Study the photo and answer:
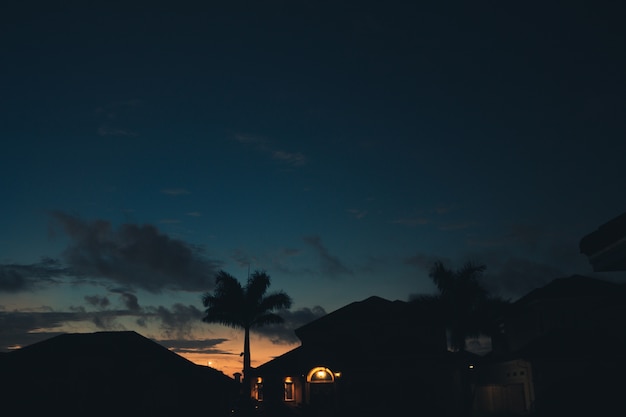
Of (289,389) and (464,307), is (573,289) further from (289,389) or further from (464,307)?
(289,389)

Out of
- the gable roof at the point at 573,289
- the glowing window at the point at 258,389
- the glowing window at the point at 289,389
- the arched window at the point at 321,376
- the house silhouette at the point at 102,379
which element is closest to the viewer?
the house silhouette at the point at 102,379

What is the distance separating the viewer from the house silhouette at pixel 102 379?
2991 cm

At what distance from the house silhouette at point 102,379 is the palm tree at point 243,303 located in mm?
13410

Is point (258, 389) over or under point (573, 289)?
under

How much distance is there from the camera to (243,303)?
47.4 meters

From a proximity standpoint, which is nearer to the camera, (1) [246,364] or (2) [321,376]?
(2) [321,376]

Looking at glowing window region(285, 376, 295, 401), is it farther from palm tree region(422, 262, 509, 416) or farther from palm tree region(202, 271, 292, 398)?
palm tree region(422, 262, 509, 416)

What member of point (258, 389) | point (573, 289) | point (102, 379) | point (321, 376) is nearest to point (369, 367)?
point (321, 376)

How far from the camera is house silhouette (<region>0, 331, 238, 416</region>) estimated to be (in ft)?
98.1

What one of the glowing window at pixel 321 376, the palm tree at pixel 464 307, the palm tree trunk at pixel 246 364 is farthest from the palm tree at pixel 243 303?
the palm tree at pixel 464 307

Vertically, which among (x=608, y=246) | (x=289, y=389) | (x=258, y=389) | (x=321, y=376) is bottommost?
(x=258, y=389)

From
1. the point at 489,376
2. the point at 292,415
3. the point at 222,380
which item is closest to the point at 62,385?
the point at 222,380

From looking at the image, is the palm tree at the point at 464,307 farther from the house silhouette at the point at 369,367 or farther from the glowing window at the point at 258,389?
the glowing window at the point at 258,389

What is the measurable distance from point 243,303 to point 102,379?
58.2ft
